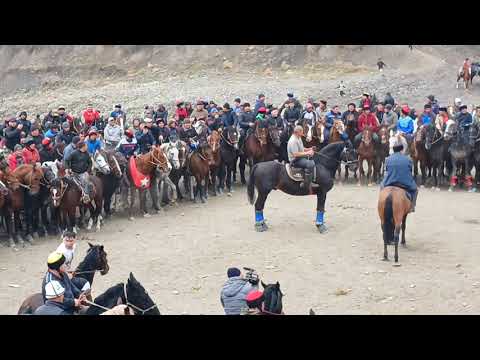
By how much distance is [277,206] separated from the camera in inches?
776

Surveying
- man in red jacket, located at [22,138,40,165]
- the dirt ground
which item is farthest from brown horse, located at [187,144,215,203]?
man in red jacket, located at [22,138,40,165]

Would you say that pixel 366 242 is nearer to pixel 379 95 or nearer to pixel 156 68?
pixel 379 95

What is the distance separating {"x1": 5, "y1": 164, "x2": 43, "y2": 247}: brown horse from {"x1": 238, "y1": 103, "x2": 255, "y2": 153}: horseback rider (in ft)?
21.8

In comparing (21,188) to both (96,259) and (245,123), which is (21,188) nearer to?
(96,259)

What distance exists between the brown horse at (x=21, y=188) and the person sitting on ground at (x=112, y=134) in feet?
13.8

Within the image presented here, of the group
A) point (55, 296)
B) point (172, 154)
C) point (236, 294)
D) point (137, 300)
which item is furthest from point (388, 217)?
point (55, 296)

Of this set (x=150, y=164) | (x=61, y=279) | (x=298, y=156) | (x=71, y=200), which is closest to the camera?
(x=61, y=279)

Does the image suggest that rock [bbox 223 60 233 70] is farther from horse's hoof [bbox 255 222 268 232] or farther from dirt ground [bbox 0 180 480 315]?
horse's hoof [bbox 255 222 268 232]

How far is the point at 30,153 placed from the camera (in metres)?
18.1

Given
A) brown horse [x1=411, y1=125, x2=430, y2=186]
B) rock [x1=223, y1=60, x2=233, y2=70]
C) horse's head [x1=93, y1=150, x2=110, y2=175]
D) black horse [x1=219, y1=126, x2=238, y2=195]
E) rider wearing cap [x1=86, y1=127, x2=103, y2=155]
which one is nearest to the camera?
horse's head [x1=93, y1=150, x2=110, y2=175]

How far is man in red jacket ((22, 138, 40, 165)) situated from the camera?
1797 centimetres

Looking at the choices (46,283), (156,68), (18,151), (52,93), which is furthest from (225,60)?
(46,283)

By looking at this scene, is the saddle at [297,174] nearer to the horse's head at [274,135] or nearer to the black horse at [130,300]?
the horse's head at [274,135]

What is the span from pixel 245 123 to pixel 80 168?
6387 millimetres
